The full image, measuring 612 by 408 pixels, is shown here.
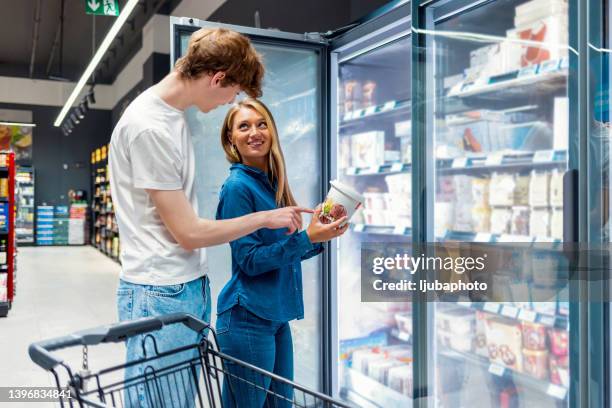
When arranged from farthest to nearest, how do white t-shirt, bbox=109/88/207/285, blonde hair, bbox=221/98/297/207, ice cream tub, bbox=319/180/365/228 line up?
blonde hair, bbox=221/98/297/207, ice cream tub, bbox=319/180/365/228, white t-shirt, bbox=109/88/207/285

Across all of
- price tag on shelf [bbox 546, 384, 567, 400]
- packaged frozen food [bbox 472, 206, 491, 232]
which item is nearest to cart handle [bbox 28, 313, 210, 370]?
price tag on shelf [bbox 546, 384, 567, 400]

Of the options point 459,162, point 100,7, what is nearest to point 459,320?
point 459,162

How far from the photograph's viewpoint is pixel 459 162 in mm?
2504

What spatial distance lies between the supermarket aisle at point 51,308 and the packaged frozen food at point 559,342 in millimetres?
3079

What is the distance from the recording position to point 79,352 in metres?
4.93

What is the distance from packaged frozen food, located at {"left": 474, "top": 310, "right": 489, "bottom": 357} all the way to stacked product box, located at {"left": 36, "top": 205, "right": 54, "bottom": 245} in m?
16.1

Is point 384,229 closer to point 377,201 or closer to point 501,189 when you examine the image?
point 377,201

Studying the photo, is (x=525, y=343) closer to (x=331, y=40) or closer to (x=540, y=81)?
(x=540, y=81)

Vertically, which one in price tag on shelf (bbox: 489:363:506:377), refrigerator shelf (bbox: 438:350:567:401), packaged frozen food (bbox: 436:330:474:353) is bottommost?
refrigerator shelf (bbox: 438:350:567:401)

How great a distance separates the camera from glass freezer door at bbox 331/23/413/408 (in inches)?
133

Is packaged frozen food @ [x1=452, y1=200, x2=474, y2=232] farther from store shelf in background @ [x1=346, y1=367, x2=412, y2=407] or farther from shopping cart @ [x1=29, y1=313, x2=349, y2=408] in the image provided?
shopping cart @ [x1=29, y1=313, x2=349, y2=408]

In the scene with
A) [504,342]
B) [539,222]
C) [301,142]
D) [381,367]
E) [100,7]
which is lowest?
[381,367]

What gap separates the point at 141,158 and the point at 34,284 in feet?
28.3

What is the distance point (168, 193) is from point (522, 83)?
5.39 ft
